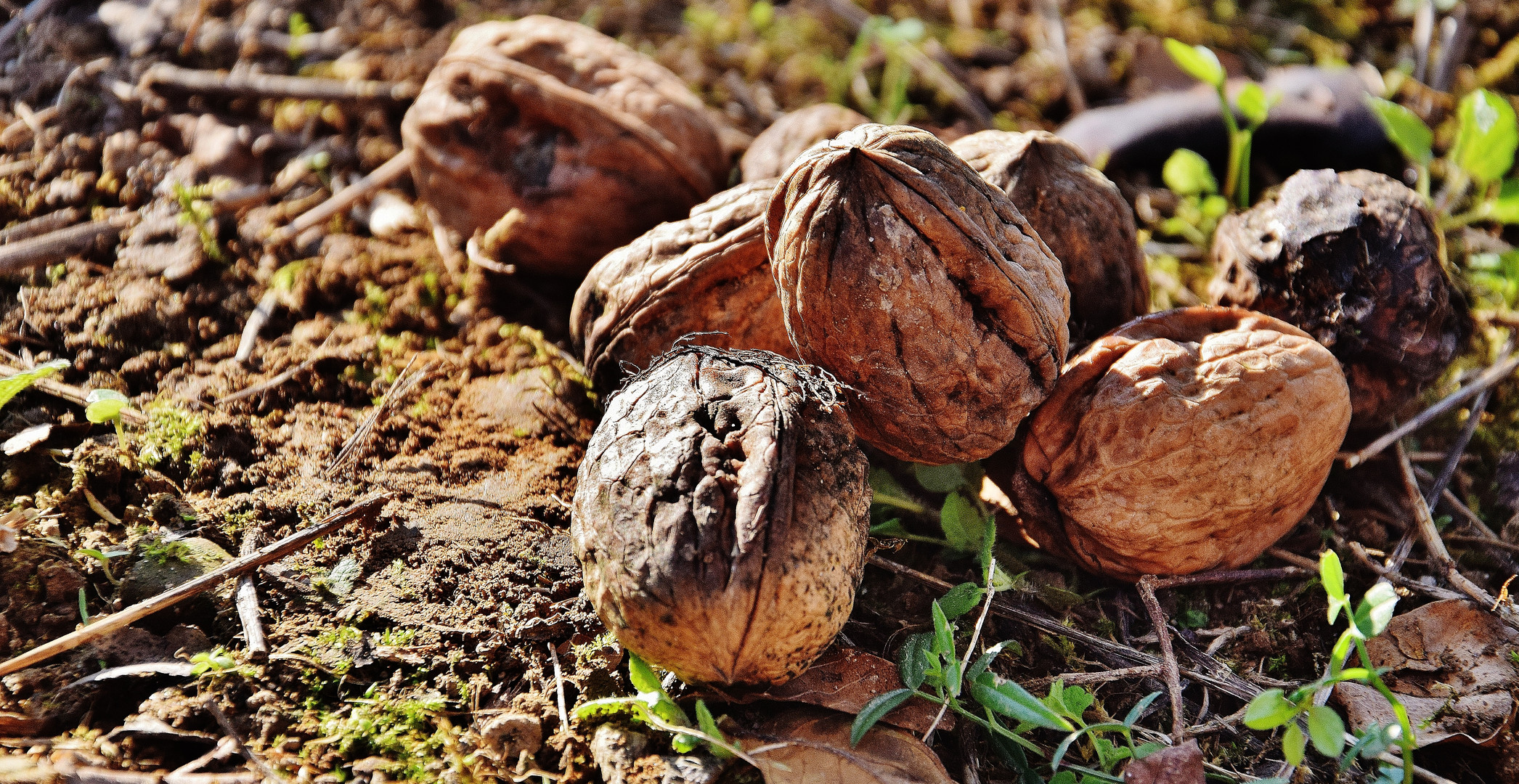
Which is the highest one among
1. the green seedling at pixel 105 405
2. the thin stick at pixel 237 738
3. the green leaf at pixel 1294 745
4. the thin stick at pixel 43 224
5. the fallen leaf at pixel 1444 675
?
the thin stick at pixel 43 224

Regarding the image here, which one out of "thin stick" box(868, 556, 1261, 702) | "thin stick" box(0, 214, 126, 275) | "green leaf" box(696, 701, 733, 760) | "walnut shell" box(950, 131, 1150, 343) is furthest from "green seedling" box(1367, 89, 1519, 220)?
"thin stick" box(0, 214, 126, 275)

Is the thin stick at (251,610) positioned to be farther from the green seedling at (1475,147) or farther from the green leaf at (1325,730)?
the green seedling at (1475,147)

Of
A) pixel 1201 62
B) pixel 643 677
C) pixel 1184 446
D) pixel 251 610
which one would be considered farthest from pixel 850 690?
pixel 1201 62

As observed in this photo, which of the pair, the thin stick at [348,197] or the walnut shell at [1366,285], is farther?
the thin stick at [348,197]

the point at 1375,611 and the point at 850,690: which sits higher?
the point at 1375,611

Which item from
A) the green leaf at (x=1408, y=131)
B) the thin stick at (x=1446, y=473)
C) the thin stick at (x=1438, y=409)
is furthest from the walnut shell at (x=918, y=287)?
the green leaf at (x=1408, y=131)

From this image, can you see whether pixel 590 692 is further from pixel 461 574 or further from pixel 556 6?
pixel 556 6

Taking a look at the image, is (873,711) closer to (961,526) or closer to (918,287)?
(961,526)
